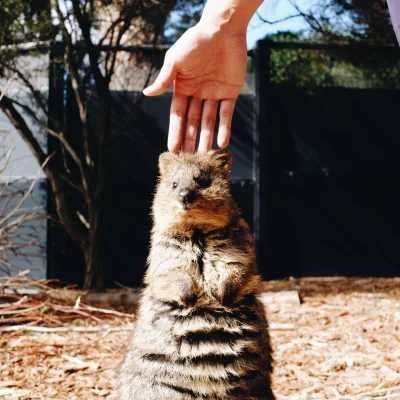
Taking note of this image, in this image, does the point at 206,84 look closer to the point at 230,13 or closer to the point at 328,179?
the point at 230,13

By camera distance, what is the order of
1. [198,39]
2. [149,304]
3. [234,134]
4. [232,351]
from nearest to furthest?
[232,351], [149,304], [198,39], [234,134]

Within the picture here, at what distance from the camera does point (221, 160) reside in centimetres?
293

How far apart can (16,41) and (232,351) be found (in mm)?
4751

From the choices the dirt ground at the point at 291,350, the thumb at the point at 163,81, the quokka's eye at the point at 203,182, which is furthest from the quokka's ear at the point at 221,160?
the dirt ground at the point at 291,350

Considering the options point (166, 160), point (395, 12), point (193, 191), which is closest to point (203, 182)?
point (193, 191)

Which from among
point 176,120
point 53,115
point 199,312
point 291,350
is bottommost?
point 291,350

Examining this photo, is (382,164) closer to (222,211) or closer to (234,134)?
(234,134)

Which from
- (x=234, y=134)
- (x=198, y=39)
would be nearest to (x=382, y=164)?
(x=234, y=134)

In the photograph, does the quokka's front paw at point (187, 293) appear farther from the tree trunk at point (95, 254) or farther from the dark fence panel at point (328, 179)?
the dark fence panel at point (328, 179)

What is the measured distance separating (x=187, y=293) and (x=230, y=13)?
58.4 inches

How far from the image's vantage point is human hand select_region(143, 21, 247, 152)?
2863 millimetres

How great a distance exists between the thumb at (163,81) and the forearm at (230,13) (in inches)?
14.2

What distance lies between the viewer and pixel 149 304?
2.66 metres

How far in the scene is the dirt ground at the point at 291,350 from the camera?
3514mm
